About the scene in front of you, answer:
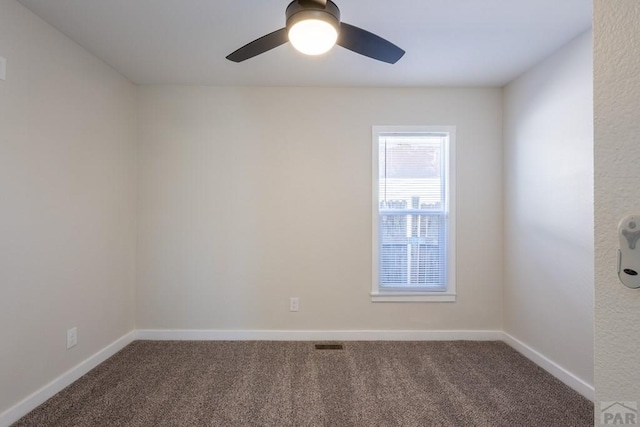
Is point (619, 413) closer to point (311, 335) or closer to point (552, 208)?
point (552, 208)

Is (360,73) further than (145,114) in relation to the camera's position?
No

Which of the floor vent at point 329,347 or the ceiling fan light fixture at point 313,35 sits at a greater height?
the ceiling fan light fixture at point 313,35

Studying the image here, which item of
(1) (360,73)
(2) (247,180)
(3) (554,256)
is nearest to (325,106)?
(1) (360,73)

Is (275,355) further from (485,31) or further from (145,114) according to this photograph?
(485,31)

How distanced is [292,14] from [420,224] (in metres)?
2.28

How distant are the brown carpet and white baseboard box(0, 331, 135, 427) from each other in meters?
0.05

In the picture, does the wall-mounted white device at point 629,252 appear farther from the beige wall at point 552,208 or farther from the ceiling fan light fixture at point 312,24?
the beige wall at point 552,208

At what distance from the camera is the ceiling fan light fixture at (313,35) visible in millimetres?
1423

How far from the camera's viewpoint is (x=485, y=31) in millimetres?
2123

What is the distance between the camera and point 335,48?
231 cm

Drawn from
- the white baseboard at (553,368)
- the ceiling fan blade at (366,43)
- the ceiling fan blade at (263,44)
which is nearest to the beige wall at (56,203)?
the ceiling fan blade at (263,44)

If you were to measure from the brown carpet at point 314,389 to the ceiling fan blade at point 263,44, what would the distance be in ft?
7.13

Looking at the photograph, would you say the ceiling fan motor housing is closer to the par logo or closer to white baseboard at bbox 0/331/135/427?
the par logo

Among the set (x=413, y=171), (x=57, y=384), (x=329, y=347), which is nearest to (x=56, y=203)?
(x=57, y=384)
